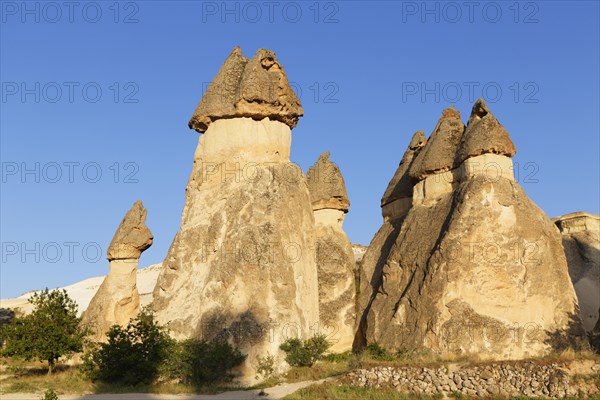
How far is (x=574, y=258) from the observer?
29.8 meters

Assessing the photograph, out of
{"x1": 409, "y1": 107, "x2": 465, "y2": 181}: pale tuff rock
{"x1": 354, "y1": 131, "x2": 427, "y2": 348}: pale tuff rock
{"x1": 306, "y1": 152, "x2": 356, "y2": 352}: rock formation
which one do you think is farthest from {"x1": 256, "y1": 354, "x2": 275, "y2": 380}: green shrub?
{"x1": 409, "y1": 107, "x2": 465, "y2": 181}: pale tuff rock

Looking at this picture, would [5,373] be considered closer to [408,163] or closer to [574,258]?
[408,163]

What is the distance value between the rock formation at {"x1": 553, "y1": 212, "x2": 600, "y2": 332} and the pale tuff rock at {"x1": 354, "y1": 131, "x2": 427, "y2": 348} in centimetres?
972

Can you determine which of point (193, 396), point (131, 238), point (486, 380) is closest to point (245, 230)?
point (193, 396)

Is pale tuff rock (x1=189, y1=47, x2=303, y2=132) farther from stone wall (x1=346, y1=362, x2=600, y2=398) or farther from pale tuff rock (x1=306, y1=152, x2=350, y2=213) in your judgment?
stone wall (x1=346, y1=362, x2=600, y2=398)

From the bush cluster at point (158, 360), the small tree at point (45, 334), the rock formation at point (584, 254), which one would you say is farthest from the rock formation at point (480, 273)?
the rock formation at point (584, 254)

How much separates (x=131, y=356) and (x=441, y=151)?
10.6m

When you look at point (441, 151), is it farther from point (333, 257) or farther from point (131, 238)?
point (131, 238)

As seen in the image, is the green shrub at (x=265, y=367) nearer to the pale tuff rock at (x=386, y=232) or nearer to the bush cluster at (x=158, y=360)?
the bush cluster at (x=158, y=360)

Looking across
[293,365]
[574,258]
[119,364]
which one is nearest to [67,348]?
[119,364]

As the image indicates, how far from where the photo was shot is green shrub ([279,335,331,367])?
50.7ft

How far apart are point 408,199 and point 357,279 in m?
3.38

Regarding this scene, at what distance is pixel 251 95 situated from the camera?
18.1 m

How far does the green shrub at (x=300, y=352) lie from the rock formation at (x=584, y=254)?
1522 cm
